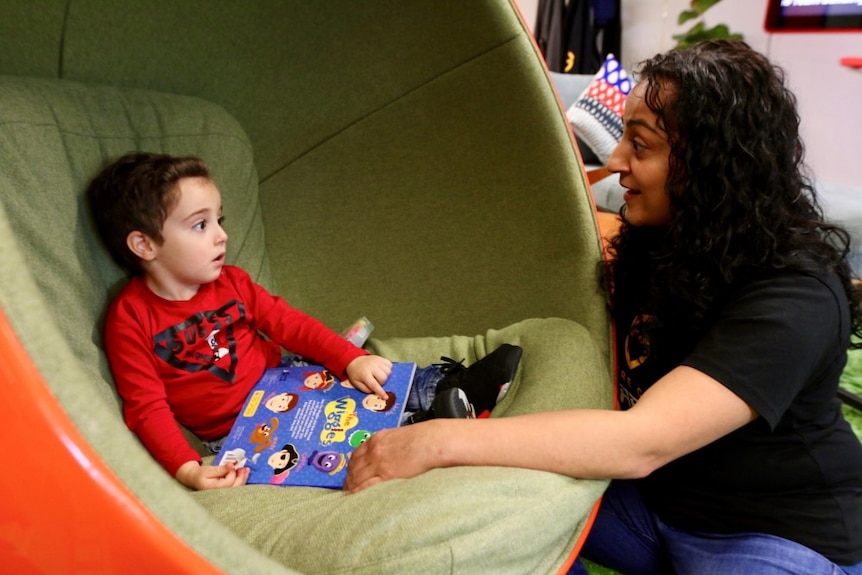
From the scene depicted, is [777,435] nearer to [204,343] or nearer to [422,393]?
[422,393]

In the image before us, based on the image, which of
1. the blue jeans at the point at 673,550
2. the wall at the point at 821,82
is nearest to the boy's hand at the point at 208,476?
the blue jeans at the point at 673,550

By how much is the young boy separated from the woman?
0.22 metres

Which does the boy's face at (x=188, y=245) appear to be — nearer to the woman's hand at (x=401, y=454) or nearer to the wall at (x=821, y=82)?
the woman's hand at (x=401, y=454)

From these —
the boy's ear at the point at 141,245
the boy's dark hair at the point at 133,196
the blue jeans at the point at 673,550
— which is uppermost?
the boy's dark hair at the point at 133,196

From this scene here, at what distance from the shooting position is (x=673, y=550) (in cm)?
99

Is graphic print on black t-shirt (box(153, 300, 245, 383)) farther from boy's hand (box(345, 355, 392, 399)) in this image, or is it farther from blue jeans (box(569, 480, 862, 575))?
blue jeans (box(569, 480, 862, 575))

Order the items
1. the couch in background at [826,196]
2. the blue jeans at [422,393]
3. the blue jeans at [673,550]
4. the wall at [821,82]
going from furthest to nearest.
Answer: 1. the wall at [821,82]
2. the couch in background at [826,196]
3. the blue jeans at [422,393]
4. the blue jeans at [673,550]

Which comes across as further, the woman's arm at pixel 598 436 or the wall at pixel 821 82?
the wall at pixel 821 82

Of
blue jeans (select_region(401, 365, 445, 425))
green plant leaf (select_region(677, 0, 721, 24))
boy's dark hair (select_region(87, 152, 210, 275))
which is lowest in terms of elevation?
blue jeans (select_region(401, 365, 445, 425))

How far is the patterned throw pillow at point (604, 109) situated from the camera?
8.27 ft

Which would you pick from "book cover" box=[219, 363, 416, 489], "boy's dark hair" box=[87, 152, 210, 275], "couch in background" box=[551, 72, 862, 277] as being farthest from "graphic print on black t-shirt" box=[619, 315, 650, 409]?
"couch in background" box=[551, 72, 862, 277]

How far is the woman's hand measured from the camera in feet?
2.64

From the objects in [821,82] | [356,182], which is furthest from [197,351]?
[821,82]

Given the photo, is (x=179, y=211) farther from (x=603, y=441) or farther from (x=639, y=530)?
(x=639, y=530)
